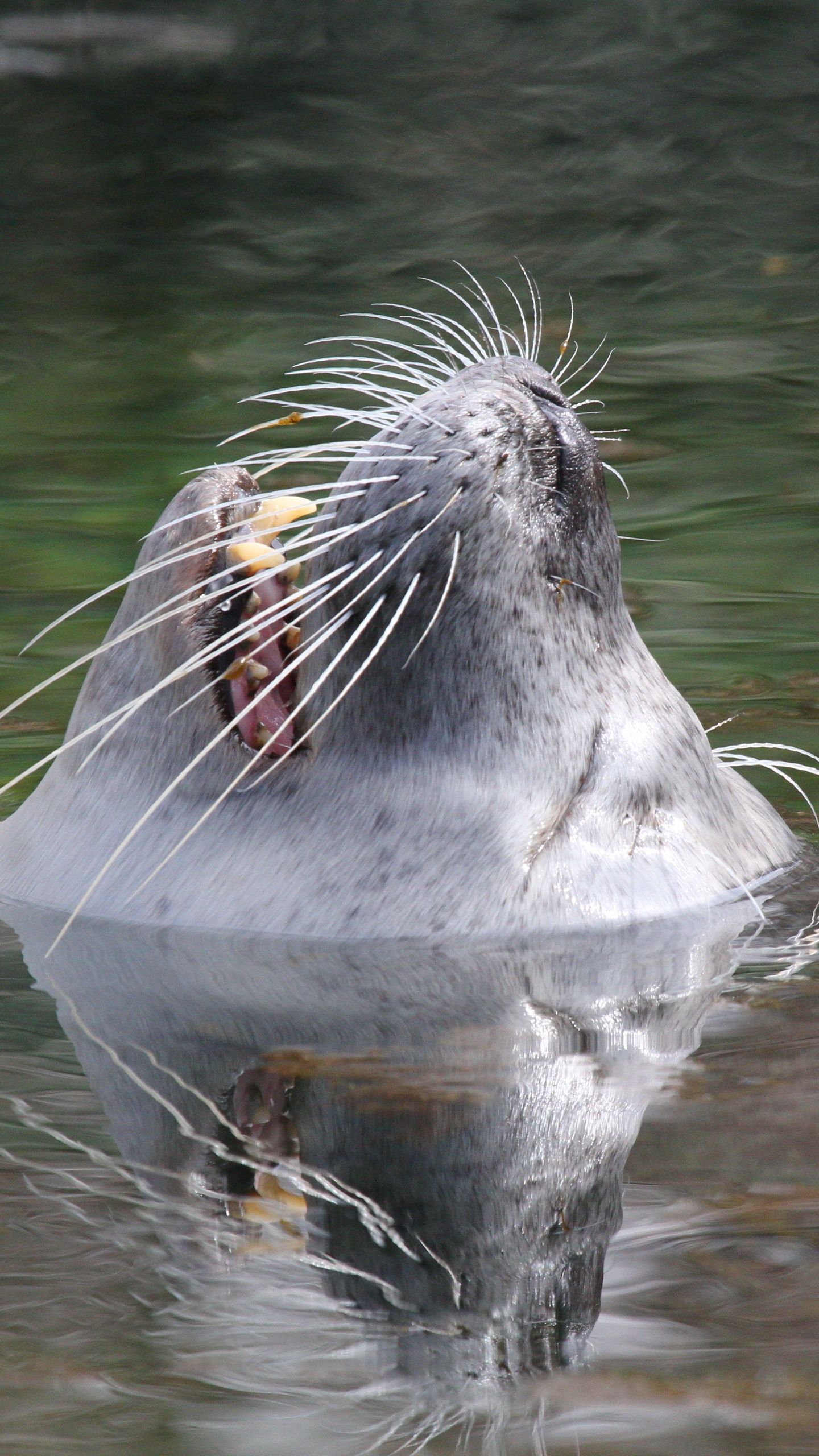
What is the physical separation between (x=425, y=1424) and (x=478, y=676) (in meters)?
1.74

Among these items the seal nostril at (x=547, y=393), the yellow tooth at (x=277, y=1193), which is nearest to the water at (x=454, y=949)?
the yellow tooth at (x=277, y=1193)

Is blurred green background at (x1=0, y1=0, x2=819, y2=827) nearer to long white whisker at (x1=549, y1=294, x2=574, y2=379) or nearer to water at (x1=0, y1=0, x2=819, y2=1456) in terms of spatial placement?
water at (x1=0, y1=0, x2=819, y2=1456)

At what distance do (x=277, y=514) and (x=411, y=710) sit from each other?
451 millimetres

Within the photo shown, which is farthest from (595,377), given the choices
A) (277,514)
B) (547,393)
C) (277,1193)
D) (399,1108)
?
(277,1193)

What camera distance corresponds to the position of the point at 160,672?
3656 millimetres

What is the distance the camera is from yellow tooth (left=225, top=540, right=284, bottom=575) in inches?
138

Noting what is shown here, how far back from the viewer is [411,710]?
11.3 ft

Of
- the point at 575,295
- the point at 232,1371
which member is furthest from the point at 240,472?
the point at 575,295

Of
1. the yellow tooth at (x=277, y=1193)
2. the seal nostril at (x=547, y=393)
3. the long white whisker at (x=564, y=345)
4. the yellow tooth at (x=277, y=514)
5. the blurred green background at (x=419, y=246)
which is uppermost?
the blurred green background at (x=419, y=246)

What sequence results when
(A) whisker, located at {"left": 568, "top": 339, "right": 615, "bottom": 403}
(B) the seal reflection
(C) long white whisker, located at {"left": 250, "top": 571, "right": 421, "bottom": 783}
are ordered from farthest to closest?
(A) whisker, located at {"left": 568, "top": 339, "right": 615, "bottom": 403}, (C) long white whisker, located at {"left": 250, "top": 571, "right": 421, "bottom": 783}, (B) the seal reflection

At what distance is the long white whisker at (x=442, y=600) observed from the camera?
3326 mm

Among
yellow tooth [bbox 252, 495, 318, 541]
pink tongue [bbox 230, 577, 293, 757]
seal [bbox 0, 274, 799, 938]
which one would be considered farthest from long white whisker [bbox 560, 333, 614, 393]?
pink tongue [bbox 230, 577, 293, 757]

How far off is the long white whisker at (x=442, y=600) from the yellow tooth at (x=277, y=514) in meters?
0.32

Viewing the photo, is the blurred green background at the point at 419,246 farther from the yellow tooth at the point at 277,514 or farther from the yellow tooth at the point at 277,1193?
the yellow tooth at the point at 277,1193
